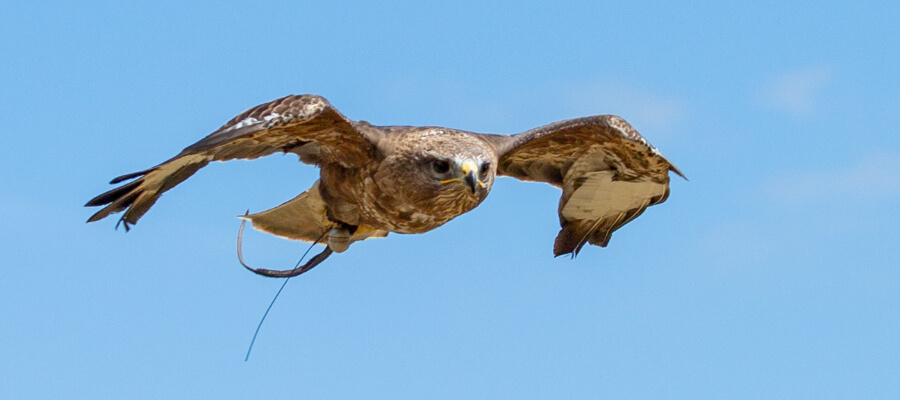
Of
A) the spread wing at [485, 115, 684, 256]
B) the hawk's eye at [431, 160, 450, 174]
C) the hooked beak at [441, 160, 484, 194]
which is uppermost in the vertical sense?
the spread wing at [485, 115, 684, 256]

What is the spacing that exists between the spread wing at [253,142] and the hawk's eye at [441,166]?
22.3 inches

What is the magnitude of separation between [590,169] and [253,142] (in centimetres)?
323

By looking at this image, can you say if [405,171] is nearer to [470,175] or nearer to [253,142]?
[470,175]

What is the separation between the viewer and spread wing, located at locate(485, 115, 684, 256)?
12.3 meters

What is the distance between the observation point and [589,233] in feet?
44.6

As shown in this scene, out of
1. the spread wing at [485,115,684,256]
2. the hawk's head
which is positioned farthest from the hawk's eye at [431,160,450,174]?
the spread wing at [485,115,684,256]

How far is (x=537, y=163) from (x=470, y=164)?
7.19ft

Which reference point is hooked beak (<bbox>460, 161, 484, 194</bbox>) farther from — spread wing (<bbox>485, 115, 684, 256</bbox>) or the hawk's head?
spread wing (<bbox>485, 115, 684, 256</bbox>)

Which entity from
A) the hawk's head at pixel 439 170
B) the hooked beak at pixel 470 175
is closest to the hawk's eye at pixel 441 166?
the hawk's head at pixel 439 170

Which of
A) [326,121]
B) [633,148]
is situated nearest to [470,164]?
[326,121]

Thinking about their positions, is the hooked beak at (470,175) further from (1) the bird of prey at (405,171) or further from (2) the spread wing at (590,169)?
(2) the spread wing at (590,169)

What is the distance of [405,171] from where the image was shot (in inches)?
450

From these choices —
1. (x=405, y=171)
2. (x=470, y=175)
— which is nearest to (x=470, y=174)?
(x=470, y=175)

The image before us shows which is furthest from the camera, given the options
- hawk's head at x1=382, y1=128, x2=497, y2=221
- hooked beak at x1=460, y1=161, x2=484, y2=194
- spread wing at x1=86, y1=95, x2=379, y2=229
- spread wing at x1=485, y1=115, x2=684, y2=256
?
spread wing at x1=485, y1=115, x2=684, y2=256
